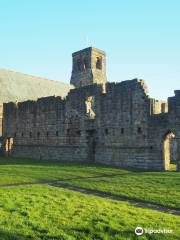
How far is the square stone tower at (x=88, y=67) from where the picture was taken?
178 ft

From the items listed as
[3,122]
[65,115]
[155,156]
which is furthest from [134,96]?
[3,122]

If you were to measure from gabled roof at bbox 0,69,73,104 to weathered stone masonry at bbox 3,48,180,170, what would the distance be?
4.10 meters

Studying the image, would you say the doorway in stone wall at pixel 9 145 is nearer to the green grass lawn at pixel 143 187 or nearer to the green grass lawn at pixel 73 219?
the green grass lawn at pixel 143 187

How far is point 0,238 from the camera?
649 cm

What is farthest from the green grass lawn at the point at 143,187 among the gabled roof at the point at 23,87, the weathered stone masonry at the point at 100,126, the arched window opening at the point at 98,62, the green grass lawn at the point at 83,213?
the arched window opening at the point at 98,62

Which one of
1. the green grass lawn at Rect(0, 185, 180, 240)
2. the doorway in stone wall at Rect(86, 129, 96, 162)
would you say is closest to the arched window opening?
the doorway in stone wall at Rect(86, 129, 96, 162)

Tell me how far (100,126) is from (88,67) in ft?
99.0

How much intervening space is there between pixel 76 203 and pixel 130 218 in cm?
246

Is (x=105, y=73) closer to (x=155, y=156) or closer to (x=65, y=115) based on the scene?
(x=65, y=115)

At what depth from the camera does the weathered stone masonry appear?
21875 mm

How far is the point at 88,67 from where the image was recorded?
5450 centimetres

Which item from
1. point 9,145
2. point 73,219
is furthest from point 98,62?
point 73,219

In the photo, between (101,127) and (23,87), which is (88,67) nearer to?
(23,87)

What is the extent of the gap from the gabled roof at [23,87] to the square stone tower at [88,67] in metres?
7.87
